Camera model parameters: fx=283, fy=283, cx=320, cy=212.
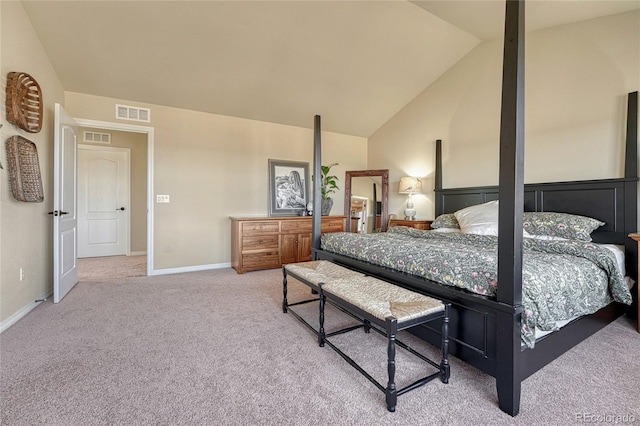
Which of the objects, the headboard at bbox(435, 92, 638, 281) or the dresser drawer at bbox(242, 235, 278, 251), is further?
the dresser drawer at bbox(242, 235, 278, 251)

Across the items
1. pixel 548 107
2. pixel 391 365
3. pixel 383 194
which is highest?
pixel 548 107

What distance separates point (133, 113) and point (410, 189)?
13.7 ft

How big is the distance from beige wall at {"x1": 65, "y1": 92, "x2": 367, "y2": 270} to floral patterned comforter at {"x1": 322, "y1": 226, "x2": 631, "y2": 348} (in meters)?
2.76

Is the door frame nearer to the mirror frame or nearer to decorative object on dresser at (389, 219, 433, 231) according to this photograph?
the mirror frame

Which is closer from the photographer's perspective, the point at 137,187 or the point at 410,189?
the point at 410,189

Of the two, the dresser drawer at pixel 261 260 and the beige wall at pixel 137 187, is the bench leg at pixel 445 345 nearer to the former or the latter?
the dresser drawer at pixel 261 260

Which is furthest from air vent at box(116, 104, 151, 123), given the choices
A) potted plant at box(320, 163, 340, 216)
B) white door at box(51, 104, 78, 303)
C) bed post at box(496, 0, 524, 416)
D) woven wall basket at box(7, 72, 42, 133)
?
bed post at box(496, 0, 524, 416)

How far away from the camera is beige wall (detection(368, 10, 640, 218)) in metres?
2.77

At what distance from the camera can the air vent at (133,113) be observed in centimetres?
385

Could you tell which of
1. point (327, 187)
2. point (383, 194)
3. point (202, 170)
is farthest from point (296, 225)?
point (202, 170)

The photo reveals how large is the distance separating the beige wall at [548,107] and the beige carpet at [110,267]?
462 cm

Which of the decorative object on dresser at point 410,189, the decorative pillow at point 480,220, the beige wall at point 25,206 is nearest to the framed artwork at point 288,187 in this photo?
the decorative object on dresser at point 410,189

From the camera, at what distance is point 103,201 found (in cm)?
552

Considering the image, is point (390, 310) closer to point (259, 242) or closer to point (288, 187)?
point (259, 242)
